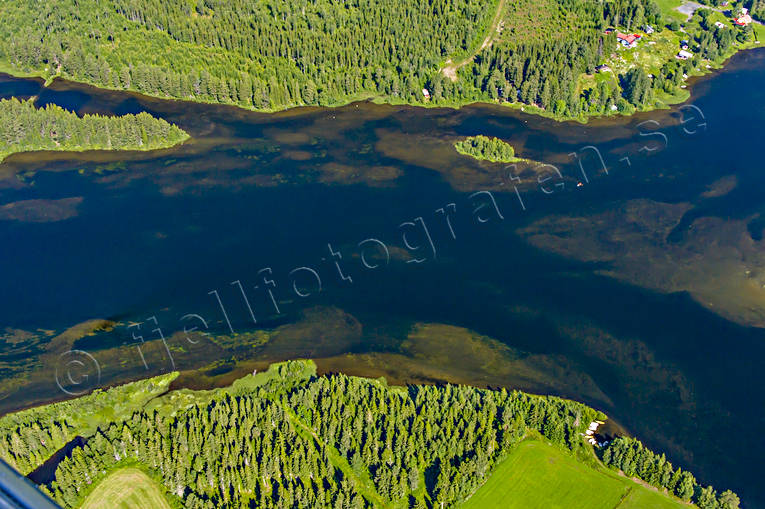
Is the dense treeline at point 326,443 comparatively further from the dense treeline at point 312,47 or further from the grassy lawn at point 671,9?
the grassy lawn at point 671,9

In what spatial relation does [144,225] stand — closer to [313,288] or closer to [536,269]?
[313,288]

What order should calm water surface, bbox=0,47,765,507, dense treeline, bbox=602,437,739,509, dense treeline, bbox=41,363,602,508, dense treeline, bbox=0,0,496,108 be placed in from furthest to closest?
dense treeline, bbox=0,0,496,108, calm water surface, bbox=0,47,765,507, dense treeline, bbox=602,437,739,509, dense treeline, bbox=41,363,602,508

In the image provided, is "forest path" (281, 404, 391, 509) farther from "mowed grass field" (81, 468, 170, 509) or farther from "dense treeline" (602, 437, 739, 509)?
"dense treeline" (602, 437, 739, 509)

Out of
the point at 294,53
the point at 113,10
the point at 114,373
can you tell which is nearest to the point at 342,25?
the point at 294,53

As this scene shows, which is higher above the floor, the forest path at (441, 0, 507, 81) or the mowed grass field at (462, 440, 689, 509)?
the forest path at (441, 0, 507, 81)

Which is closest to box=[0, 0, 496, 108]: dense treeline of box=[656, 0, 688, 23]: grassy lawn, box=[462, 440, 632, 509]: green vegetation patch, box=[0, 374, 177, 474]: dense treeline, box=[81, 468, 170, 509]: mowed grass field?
box=[656, 0, 688, 23]: grassy lawn

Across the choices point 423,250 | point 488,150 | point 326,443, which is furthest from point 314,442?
point 488,150
